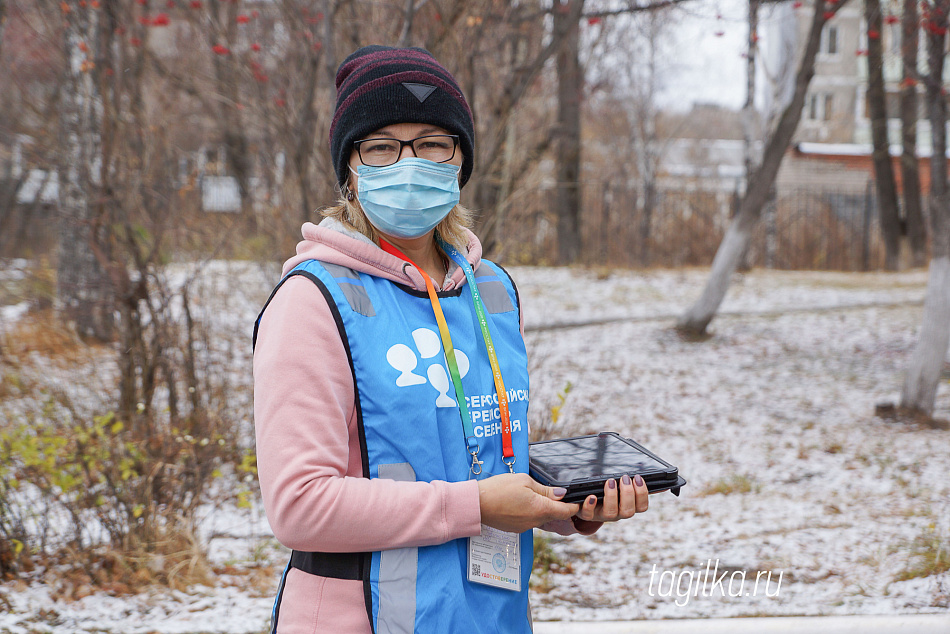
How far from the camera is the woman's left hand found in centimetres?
154

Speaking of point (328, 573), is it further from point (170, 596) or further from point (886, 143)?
point (886, 143)

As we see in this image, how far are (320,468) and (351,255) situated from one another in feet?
1.42

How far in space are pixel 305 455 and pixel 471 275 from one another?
0.58 meters

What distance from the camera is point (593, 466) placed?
1.65 m

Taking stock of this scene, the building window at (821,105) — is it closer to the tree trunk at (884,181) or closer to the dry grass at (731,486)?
the tree trunk at (884,181)

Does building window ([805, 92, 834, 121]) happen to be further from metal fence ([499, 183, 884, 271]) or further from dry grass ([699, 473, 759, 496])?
dry grass ([699, 473, 759, 496])

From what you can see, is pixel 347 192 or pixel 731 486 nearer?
pixel 347 192

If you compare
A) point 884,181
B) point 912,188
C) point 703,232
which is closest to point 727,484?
point 703,232

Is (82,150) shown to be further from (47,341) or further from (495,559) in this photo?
(495,559)

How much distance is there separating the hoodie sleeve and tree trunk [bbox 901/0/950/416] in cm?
624

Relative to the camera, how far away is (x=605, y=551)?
4.36 m

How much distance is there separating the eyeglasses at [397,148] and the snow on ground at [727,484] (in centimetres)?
259

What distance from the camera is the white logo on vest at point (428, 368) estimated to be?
55.4 inches

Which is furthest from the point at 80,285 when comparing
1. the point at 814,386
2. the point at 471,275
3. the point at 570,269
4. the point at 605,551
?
the point at 570,269
